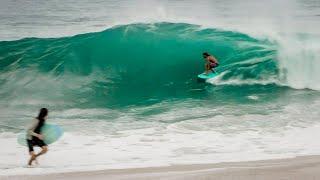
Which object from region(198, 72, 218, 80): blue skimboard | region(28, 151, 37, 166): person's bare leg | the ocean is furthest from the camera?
region(198, 72, 218, 80): blue skimboard

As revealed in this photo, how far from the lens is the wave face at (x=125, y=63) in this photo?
33.1ft

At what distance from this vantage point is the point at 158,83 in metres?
10.9

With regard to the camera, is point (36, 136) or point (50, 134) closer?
point (36, 136)

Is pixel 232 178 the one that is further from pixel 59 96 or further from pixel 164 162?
pixel 59 96

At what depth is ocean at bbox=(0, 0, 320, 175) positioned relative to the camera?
6.34 m

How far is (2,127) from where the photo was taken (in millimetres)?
7566

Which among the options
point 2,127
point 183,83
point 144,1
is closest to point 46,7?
point 144,1

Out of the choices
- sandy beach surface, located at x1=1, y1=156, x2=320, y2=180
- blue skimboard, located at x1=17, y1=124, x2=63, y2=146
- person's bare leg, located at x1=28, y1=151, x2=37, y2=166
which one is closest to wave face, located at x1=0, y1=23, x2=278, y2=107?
blue skimboard, located at x1=17, y1=124, x2=63, y2=146

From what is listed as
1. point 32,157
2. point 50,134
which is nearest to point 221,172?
point 32,157

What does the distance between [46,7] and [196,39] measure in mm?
7365

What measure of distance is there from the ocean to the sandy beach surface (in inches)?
11.5

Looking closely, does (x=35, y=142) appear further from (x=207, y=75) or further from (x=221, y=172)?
(x=207, y=75)

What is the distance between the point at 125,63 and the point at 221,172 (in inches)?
297

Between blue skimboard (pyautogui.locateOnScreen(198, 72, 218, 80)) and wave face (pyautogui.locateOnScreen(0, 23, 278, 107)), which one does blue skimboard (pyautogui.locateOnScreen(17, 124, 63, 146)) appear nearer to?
wave face (pyautogui.locateOnScreen(0, 23, 278, 107))
